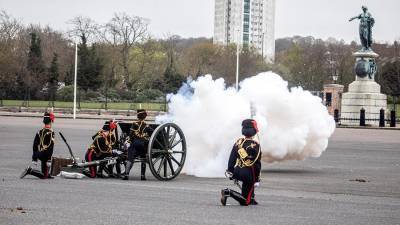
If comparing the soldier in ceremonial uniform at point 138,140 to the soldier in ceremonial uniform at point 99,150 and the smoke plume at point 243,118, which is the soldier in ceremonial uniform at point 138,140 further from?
the smoke plume at point 243,118

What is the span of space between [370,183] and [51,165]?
709 cm

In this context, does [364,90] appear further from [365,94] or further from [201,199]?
[201,199]

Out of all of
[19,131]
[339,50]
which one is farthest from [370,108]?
[339,50]

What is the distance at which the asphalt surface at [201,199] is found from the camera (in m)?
12.2

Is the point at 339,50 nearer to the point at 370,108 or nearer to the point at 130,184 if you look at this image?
the point at 370,108

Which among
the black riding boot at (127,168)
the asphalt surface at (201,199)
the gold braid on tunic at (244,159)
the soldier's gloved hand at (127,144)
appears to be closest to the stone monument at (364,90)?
the asphalt surface at (201,199)

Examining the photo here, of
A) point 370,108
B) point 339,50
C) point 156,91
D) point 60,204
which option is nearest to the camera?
point 60,204

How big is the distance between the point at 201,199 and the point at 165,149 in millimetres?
3563

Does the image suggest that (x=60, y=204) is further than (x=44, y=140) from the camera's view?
No

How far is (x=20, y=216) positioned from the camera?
1194 centimetres

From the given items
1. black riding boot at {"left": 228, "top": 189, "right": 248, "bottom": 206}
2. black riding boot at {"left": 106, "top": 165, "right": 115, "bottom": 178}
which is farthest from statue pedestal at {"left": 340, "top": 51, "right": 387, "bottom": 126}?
black riding boot at {"left": 228, "top": 189, "right": 248, "bottom": 206}

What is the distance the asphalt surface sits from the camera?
1223 cm

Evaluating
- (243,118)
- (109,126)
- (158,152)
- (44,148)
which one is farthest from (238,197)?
(243,118)

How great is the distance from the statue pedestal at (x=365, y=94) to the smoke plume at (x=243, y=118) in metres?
36.7
